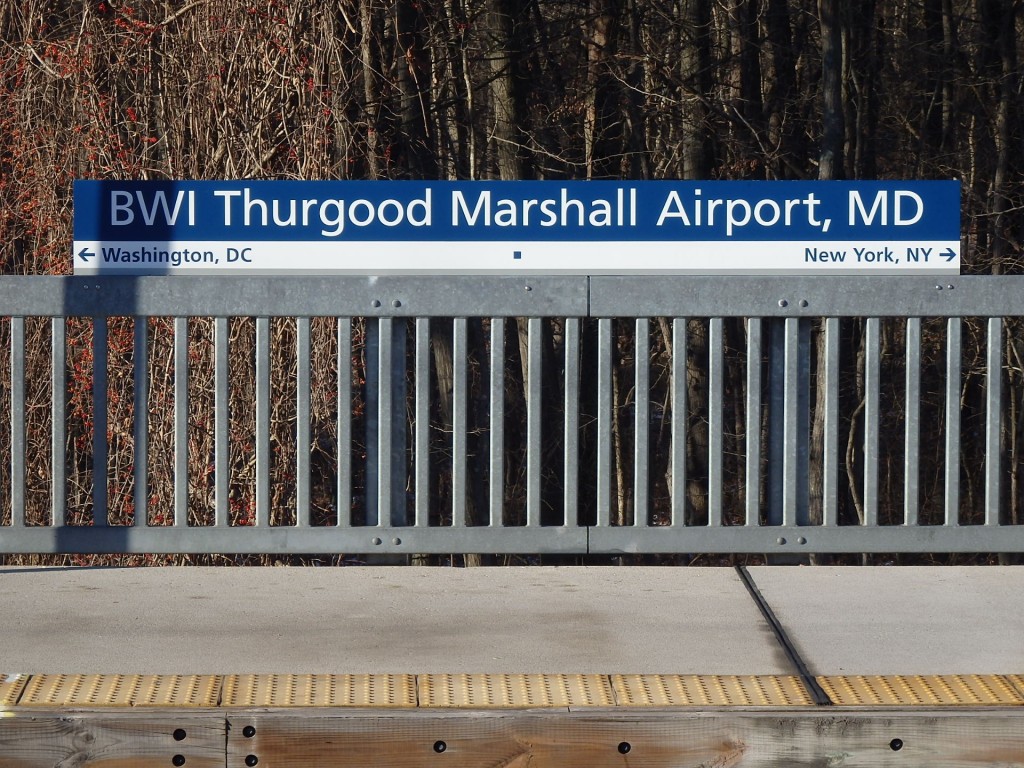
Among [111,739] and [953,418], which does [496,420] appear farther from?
[111,739]

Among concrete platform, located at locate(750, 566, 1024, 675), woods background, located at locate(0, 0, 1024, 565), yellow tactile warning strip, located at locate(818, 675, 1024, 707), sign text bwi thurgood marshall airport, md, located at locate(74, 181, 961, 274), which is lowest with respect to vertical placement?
yellow tactile warning strip, located at locate(818, 675, 1024, 707)

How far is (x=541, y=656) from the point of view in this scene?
3961mm

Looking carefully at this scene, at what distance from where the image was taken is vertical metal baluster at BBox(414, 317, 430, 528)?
5.02 meters

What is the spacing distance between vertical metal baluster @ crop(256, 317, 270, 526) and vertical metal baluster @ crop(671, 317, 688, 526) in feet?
4.60

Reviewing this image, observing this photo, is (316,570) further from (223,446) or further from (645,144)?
(645,144)

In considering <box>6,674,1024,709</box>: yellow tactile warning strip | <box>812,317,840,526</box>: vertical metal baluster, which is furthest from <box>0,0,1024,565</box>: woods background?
<box>6,674,1024,709</box>: yellow tactile warning strip

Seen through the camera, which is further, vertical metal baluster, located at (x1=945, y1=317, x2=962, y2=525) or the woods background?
the woods background

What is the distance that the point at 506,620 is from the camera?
442 centimetres

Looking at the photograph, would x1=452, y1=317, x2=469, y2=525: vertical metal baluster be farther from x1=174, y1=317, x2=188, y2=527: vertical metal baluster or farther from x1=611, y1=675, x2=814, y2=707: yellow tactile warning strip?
x1=611, y1=675, x2=814, y2=707: yellow tactile warning strip

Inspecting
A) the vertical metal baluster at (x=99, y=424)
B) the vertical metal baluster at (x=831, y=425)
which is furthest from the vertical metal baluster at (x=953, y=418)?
the vertical metal baluster at (x=99, y=424)

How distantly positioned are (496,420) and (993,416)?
1.72 m

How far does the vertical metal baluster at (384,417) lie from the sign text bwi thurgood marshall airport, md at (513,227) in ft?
0.88

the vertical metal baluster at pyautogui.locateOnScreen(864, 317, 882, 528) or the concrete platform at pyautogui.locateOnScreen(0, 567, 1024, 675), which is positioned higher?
the vertical metal baluster at pyautogui.locateOnScreen(864, 317, 882, 528)

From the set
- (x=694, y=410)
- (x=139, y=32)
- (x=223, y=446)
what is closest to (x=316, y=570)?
(x=223, y=446)
